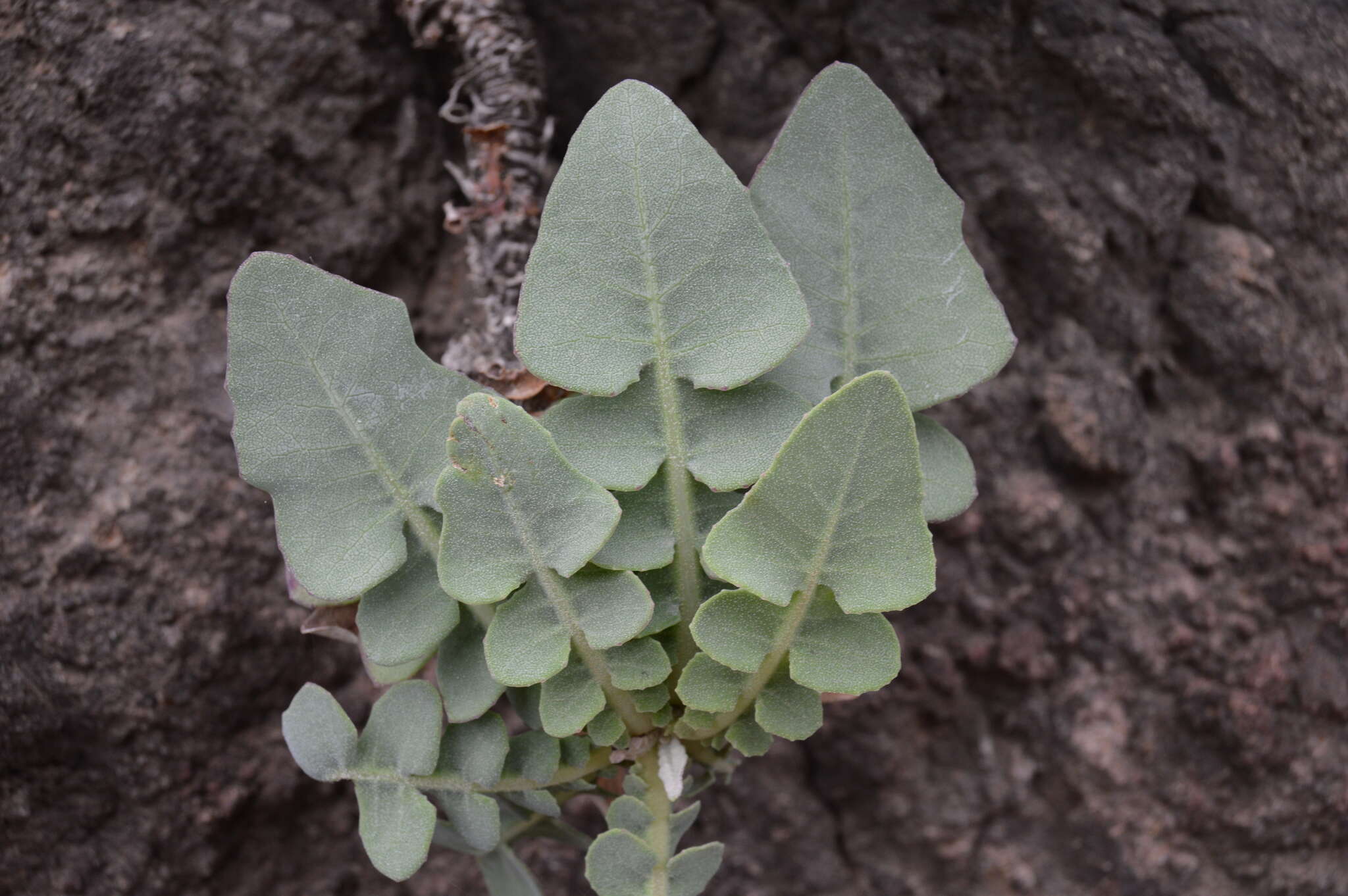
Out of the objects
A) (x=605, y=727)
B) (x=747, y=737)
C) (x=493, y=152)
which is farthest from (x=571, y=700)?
(x=493, y=152)

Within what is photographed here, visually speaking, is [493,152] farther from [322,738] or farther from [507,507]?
[322,738]

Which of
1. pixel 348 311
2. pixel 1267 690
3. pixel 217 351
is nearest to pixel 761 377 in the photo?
pixel 348 311

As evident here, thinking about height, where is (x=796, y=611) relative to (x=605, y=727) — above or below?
above

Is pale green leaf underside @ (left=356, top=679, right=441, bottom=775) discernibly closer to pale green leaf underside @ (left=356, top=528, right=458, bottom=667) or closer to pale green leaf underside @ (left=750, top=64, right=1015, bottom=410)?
pale green leaf underside @ (left=356, top=528, right=458, bottom=667)

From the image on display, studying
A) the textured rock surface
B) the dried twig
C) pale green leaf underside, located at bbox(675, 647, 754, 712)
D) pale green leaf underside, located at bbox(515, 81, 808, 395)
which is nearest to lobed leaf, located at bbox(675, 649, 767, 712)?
pale green leaf underside, located at bbox(675, 647, 754, 712)

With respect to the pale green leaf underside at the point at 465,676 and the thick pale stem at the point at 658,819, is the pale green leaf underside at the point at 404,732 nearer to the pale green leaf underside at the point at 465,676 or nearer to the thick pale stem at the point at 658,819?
the pale green leaf underside at the point at 465,676
